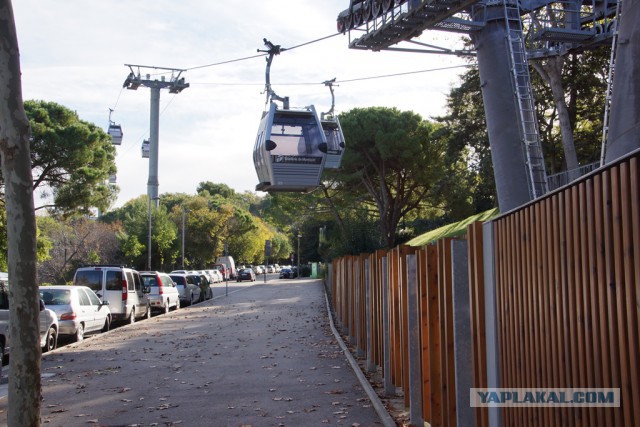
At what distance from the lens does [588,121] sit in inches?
1184

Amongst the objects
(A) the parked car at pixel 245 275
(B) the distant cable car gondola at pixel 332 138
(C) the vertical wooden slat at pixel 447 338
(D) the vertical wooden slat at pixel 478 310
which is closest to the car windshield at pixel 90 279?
(B) the distant cable car gondola at pixel 332 138

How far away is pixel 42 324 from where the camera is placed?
48.8ft

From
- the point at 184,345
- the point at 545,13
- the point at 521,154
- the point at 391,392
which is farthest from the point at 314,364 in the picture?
the point at 545,13

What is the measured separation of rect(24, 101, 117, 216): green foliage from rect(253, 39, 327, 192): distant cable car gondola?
13855 millimetres

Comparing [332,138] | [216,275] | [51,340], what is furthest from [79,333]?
[216,275]

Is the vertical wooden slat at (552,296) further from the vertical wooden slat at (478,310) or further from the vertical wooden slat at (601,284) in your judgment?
the vertical wooden slat at (478,310)

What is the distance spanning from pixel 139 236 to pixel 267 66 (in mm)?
44592

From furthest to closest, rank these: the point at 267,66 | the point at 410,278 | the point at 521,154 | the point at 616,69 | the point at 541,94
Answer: the point at 541,94 < the point at 267,66 < the point at 521,154 < the point at 616,69 < the point at 410,278

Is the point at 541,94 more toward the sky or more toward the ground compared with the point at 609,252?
more toward the sky

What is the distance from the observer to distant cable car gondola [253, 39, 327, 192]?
22.1 metres

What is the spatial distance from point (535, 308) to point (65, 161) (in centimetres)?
3248

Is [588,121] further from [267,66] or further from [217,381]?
[217,381]

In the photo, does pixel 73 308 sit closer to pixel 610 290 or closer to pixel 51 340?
pixel 51 340

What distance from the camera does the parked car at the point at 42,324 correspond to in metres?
12.2
